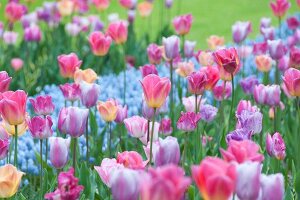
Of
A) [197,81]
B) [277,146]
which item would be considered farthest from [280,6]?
[277,146]

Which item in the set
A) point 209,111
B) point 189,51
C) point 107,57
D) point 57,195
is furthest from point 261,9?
point 57,195

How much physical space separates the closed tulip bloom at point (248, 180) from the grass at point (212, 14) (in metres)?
6.98

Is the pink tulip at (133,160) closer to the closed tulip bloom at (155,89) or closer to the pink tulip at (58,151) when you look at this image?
the closed tulip bloom at (155,89)

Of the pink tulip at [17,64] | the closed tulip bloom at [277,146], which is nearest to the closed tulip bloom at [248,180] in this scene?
the closed tulip bloom at [277,146]

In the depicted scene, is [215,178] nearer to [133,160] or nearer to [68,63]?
[133,160]

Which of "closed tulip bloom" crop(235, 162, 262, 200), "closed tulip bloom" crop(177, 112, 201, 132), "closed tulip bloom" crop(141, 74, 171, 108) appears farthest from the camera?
"closed tulip bloom" crop(177, 112, 201, 132)

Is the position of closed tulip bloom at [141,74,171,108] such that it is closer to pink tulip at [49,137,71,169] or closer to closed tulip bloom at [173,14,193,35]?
pink tulip at [49,137,71,169]

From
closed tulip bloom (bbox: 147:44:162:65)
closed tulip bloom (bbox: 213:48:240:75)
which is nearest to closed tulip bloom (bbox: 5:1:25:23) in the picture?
closed tulip bloom (bbox: 147:44:162:65)

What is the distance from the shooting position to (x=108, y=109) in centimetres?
324

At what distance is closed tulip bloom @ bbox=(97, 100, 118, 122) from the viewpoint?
3.23m

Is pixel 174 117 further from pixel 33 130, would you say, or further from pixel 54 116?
pixel 33 130

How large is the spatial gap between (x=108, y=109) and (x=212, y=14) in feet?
23.3

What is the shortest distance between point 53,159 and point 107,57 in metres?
4.47

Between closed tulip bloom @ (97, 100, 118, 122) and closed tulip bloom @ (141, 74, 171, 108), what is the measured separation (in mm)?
677
